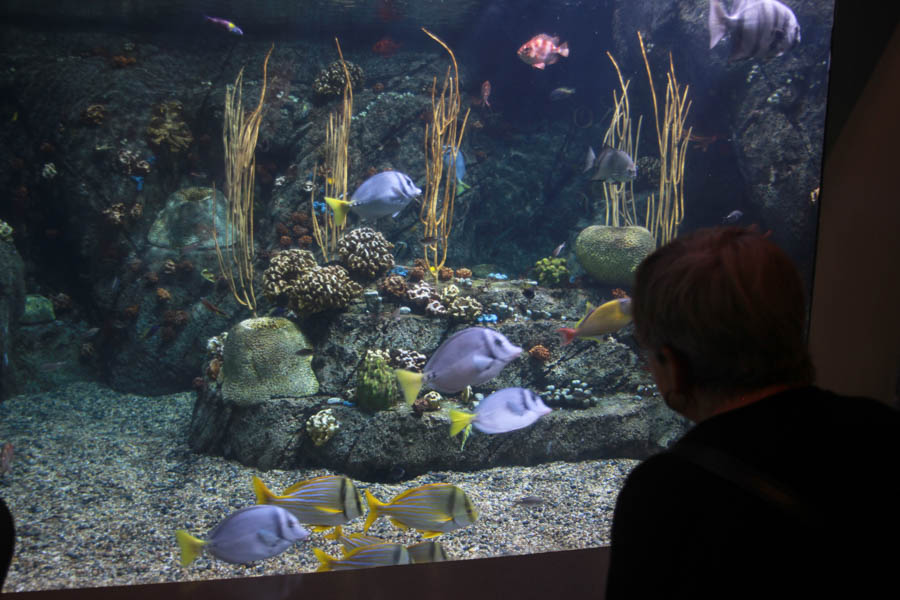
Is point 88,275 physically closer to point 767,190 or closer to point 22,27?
point 22,27

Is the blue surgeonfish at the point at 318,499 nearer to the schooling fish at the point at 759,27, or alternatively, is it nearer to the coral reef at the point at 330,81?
the schooling fish at the point at 759,27

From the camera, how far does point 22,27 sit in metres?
8.65

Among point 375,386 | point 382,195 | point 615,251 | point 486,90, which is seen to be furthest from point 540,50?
point 375,386

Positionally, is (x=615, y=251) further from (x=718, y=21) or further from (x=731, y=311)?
(x=731, y=311)

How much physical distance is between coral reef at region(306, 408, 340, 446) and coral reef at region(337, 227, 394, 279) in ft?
6.17

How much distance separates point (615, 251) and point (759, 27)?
320 cm

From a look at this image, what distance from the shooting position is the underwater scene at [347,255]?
10.9 feet

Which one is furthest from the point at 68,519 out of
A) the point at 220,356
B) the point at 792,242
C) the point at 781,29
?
the point at 792,242

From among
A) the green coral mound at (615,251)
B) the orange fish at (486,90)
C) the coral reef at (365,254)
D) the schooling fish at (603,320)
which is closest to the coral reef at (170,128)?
the coral reef at (365,254)

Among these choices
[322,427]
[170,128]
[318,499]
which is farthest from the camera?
[170,128]

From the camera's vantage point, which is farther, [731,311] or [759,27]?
[759,27]

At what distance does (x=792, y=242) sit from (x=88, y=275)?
1131 centimetres

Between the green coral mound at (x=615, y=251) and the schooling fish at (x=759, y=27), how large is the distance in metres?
2.98

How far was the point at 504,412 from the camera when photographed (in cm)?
310
